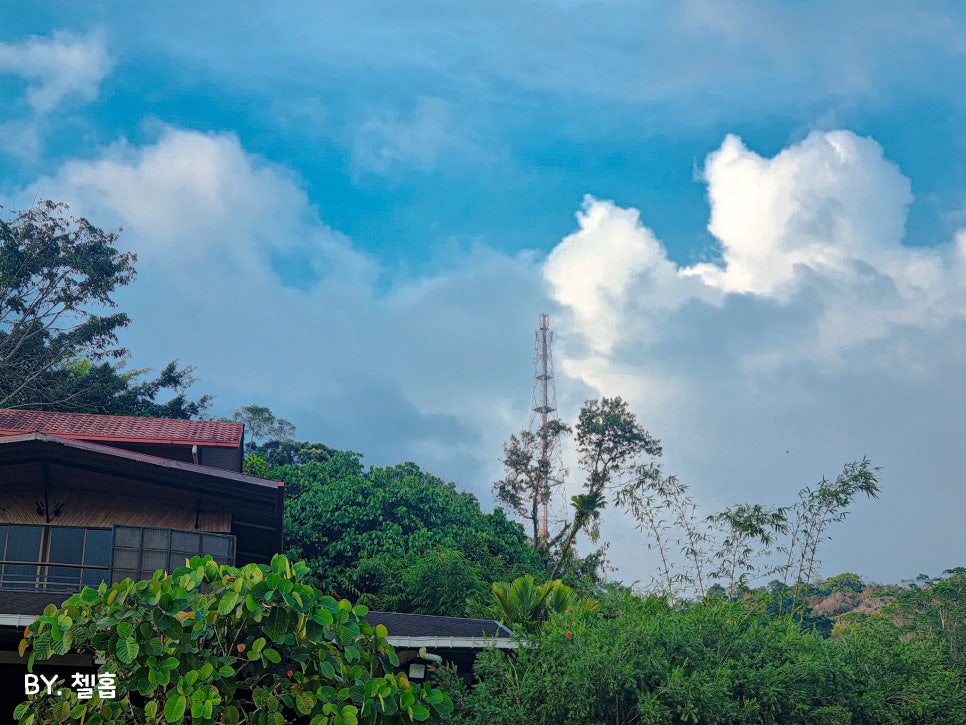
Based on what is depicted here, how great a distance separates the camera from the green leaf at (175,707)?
7.73 metres

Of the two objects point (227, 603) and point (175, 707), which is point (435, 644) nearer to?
point (227, 603)

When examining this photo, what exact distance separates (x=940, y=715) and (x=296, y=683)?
829cm

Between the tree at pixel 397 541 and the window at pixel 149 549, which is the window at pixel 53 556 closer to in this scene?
the window at pixel 149 549

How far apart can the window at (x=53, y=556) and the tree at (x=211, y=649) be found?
4.86 metres

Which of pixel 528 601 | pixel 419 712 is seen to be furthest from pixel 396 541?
pixel 419 712

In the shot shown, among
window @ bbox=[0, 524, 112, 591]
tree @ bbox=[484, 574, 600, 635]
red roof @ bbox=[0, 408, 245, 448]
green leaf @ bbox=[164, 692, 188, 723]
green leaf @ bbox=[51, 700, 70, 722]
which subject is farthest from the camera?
red roof @ bbox=[0, 408, 245, 448]

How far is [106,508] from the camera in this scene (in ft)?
49.4

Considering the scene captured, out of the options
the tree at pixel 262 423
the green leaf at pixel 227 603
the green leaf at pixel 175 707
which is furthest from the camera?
the tree at pixel 262 423

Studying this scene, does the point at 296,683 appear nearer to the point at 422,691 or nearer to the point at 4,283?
Result: the point at 422,691

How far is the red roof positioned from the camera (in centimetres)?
1733

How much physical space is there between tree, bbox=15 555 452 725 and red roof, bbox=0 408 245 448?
9390mm

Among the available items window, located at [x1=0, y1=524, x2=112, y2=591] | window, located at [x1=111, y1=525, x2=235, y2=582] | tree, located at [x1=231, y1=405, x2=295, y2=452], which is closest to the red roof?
window, located at [x1=0, y1=524, x2=112, y2=591]

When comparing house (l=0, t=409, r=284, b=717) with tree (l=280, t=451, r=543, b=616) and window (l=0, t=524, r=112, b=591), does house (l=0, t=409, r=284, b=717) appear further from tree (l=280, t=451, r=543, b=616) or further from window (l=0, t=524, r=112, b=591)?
tree (l=280, t=451, r=543, b=616)

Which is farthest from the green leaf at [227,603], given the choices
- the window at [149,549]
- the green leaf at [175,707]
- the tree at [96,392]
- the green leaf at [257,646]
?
the tree at [96,392]
